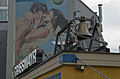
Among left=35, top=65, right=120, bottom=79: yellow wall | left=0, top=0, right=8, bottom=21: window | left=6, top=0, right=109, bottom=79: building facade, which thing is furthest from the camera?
left=0, top=0, right=8, bottom=21: window

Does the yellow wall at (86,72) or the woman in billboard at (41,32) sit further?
the woman in billboard at (41,32)

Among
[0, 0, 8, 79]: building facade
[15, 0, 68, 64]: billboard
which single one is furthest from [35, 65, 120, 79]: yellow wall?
[0, 0, 8, 79]: building facade

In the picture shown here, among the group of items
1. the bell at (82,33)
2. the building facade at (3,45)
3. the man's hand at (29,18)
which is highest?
the man's hand at (29,18)

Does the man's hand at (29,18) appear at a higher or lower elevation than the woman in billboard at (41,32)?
higher

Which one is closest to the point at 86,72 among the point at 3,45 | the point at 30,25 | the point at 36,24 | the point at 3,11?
the point at 36,24

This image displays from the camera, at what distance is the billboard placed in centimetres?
3412

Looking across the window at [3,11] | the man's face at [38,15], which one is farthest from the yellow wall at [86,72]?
the window at [3,11]

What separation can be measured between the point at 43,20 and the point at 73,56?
79.0ft

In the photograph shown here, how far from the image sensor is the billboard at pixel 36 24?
34.1 meters

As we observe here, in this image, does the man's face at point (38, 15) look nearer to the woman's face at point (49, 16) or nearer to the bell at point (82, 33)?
the woman's face at point (49, 16)

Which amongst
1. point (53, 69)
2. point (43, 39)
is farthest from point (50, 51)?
point (53, 69)

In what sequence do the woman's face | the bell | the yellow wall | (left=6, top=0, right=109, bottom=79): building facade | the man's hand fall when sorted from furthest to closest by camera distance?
the woman's face < the man's hand < (left=6, top=0, right=109, bottom=79): building facade < the bell < the yellow wall

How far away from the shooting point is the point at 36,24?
34406 mm

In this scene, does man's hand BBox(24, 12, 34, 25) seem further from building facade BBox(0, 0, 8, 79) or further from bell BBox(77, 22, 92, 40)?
bell BBox(77, 22, 92, 40)
